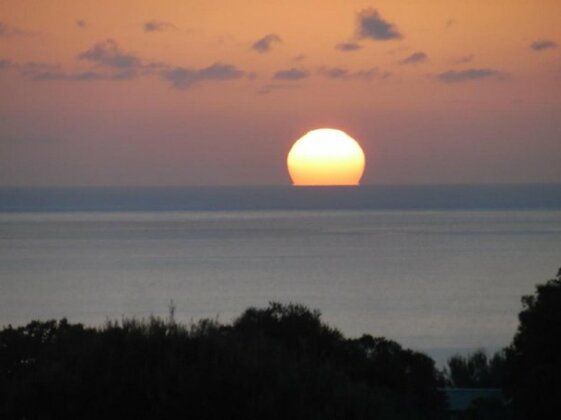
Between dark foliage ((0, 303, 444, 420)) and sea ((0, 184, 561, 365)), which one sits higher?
sea ((0, 184, 561, 365))

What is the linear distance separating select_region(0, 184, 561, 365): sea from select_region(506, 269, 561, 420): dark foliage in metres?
5.48

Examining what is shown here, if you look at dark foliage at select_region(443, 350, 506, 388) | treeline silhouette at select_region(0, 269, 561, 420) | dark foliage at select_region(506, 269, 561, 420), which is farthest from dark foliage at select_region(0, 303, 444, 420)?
dark foliage at select_region(443, 350, 506, 388)

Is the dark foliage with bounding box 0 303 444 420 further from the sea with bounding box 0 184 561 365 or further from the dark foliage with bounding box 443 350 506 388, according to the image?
the dark foliage with bounding box 443 350 506 388

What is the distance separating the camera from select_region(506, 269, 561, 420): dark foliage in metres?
18.0

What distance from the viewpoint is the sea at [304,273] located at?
56.5 metres

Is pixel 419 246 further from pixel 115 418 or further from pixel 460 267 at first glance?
pixel 115 418

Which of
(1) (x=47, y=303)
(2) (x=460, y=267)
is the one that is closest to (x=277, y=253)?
(2) (x=460, y=267)

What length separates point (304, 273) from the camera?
86.8 metres

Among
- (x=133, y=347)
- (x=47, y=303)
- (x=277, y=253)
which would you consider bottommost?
(x=133, y=347)

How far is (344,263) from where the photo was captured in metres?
96.1

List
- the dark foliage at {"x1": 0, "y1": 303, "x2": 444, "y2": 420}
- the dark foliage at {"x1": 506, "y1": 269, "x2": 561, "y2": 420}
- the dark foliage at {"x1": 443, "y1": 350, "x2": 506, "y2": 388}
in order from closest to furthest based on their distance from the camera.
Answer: the dark foliage at {"x1": 0, "y1": 303, "x2": 444, "y2": 420}
the dark foliage at {"x1": 506, "y1": 269, "x2": 561, "y2": 420}
the dark foliage at {"x1": 443, "y1": 350, "x2": 506, "y2": 388}

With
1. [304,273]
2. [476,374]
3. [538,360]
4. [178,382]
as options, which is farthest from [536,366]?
[304,273]

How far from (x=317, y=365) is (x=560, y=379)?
7.17 metres

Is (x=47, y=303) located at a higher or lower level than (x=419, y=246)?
lower
